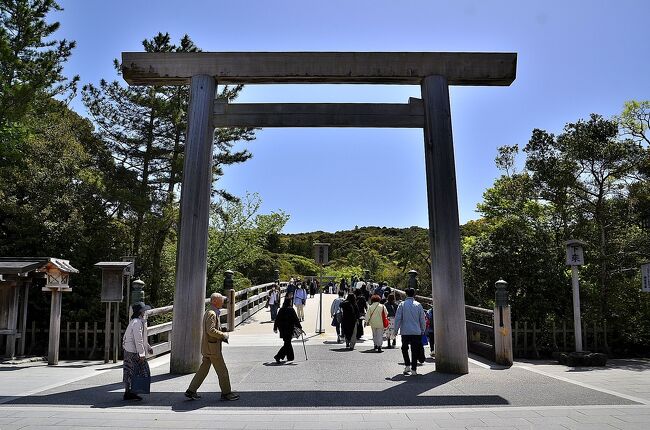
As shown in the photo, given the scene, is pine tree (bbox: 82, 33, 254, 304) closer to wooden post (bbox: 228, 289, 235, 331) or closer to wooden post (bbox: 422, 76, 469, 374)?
wooden post (bbox: 228, 289, 235, 331)

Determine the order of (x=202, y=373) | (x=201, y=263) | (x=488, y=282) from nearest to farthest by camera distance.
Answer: (x=202, y=373)
(x=201, y=263)
(x=488, y=282)

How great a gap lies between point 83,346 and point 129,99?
10.3 meters

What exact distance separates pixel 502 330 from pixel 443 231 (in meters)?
2.72

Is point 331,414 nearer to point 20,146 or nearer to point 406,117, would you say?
point 406,117

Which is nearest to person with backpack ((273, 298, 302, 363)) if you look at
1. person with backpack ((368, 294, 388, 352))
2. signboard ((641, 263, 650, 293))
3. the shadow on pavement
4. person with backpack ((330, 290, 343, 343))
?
person with backpack ((368, 294, 388, 352))


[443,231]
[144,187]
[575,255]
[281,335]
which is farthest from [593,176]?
[144,187]

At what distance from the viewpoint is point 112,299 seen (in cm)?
1044

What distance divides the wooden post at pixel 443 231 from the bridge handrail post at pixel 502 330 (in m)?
1.56

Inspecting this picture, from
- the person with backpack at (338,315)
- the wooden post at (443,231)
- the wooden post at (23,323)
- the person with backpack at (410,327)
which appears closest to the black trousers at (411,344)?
the person with backpack at (410,327)

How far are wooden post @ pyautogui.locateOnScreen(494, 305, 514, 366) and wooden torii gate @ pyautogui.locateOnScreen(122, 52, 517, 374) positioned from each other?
5.19ft

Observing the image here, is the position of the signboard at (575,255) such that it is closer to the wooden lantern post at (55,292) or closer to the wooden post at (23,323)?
the wooden lantern post at (55,292)

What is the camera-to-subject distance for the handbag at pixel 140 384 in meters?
6.45

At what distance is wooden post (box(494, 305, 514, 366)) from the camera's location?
372 inches

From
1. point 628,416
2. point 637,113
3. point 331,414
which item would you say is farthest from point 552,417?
point 637,113
